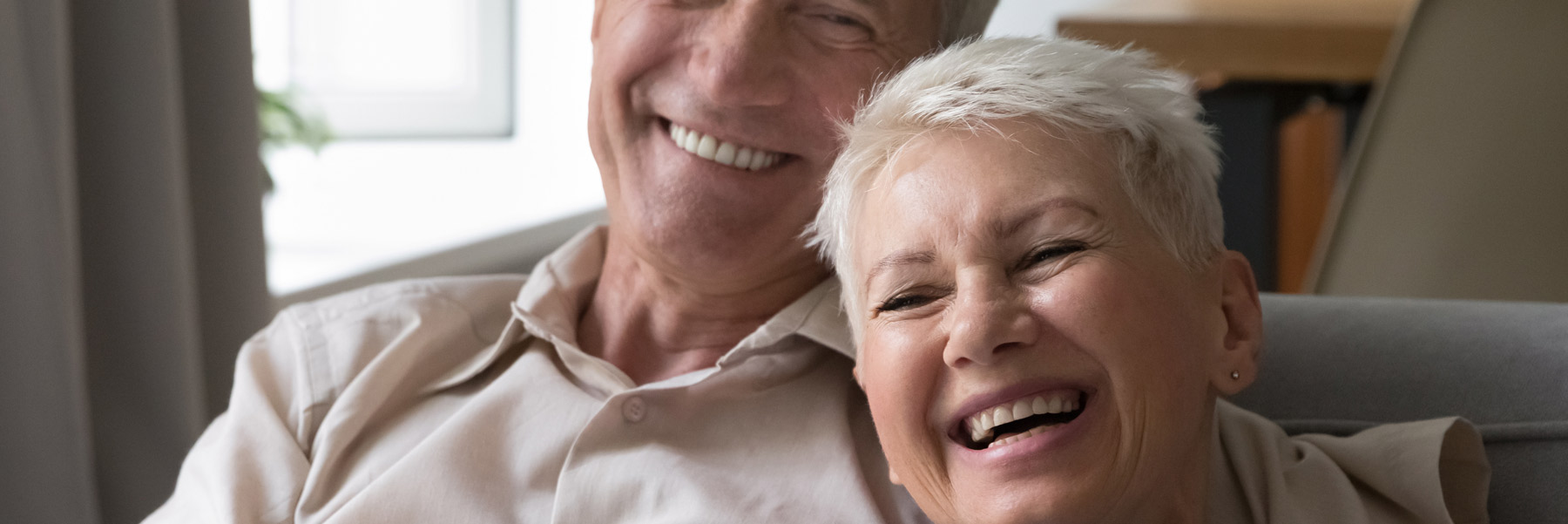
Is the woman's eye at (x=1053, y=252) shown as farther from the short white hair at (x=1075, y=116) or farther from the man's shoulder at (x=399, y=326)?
the man's shoulder at (x=399, y=326)

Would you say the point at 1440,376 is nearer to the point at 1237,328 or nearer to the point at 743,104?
the point at 1237,328

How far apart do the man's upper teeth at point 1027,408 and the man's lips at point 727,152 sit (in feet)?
1.73

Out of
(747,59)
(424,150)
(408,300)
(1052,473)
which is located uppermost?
(747,59)

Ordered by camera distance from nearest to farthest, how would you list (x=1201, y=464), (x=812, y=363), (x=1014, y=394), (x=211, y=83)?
(x=1014, y=394) < (x=1201, y=464) < (x=812, y=363) < (x=211, y=83)

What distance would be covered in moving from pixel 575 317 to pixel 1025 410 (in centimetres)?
81

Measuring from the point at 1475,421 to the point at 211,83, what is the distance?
191cm

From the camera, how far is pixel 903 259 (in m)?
1.06

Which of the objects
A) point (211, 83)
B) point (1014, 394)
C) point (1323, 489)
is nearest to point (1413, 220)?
point (1323, 489)

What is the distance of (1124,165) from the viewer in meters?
1.04

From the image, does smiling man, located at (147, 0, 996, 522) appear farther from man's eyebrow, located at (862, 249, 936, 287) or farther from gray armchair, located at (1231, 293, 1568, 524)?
gray armchair, located at (1231, 293, 1568, 524)

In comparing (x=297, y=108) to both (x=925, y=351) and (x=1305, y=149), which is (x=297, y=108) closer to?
(x=925, y=351)

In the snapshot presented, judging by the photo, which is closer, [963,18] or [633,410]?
[633,410]

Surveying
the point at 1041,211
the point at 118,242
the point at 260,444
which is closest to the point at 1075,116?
the point at 1041,211

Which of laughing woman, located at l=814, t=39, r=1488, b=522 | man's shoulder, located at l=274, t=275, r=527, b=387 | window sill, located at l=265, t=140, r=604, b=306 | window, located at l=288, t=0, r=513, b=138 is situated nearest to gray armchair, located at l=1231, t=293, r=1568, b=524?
laughing woman, located at l=814, t=39, r=1488, b=522
